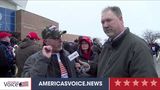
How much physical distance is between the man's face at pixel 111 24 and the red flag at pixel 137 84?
0.50 metres

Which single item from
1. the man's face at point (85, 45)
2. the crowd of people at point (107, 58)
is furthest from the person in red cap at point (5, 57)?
the crowd of people at point (107, 58)

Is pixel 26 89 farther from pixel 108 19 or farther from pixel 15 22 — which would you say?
A: pixel 15 22

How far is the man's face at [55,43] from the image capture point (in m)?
4.18

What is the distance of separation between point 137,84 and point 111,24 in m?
0.64

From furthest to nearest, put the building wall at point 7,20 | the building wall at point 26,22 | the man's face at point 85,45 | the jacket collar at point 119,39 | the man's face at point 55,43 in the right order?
the building wall at point 7,20, the building wall at point 26,22, the man's face at point 85,45, the man's face at point 55,43, the jacket collar at point 119,39

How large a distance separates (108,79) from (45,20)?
55601 mm

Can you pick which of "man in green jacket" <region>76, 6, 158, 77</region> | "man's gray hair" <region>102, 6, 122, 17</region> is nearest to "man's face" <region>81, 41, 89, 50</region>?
"man in green jacket" <region>76, 6, 158, 77</region>

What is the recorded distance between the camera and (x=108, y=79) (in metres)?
3.28

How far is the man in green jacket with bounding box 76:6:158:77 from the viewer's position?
328cm

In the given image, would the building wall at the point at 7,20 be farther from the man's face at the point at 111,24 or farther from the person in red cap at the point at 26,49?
the man's face at the point at 111,24

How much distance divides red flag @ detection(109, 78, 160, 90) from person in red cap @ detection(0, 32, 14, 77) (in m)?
4.53

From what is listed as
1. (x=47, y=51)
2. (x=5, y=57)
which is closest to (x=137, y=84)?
(x=47, y=51)

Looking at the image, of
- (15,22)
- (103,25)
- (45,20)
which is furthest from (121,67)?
(45,20)

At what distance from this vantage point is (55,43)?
4203 millimetres
